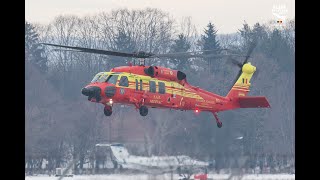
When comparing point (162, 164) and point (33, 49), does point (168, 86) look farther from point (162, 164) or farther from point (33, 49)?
point (33, 49)

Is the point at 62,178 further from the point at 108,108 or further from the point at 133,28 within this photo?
the point at 133,28

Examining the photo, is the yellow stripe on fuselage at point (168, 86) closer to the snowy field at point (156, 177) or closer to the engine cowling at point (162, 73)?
the engine cowling at point (162, 73)

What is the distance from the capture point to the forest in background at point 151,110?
159 ft

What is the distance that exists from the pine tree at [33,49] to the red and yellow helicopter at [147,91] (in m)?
23.7

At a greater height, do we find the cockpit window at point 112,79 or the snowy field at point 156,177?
the cockpit window at point 112,79

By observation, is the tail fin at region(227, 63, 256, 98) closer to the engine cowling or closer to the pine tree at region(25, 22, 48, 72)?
the engine cowling

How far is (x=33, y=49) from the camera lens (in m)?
77.8

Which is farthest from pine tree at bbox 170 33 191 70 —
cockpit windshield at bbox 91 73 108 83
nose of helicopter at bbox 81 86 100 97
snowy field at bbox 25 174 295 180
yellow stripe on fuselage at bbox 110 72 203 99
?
nose of helicopter at bbox 81 86 100 97

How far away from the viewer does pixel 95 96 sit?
4353 cm

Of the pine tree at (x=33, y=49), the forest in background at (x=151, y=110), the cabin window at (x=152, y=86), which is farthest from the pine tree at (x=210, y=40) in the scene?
the cabin window at (x=152, y=86)

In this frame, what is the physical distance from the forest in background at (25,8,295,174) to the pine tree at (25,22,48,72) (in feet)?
0.29

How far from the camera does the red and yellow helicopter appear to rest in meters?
44.0

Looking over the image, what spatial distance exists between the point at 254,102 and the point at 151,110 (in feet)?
20.8

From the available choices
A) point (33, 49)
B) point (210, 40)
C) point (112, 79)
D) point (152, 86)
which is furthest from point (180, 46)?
point (112, 79)
